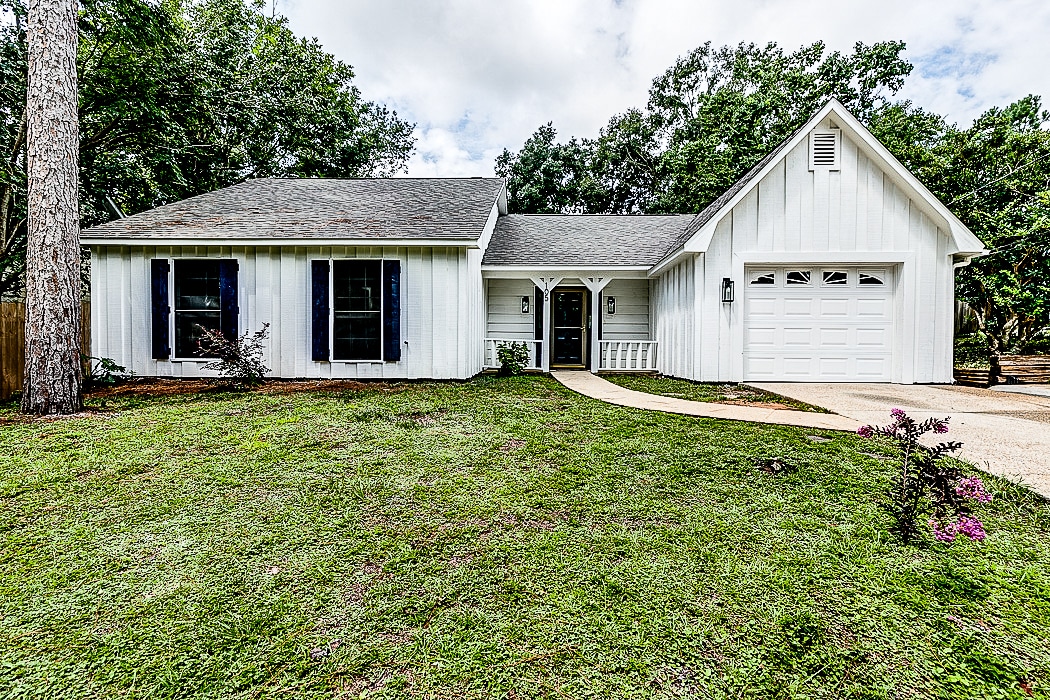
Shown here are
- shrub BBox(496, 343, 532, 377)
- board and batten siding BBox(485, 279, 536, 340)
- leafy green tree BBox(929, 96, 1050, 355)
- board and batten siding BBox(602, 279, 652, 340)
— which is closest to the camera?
leafy green tree BBox(929, 96, 1050, 355)

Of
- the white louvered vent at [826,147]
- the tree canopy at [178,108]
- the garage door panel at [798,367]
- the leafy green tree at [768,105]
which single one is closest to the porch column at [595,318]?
the garage door panel at [798,367]

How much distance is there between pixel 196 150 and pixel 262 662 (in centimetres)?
1609

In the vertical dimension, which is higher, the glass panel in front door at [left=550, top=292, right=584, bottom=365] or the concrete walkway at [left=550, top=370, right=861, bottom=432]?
the glass panel in front door at [left=550, top=292, right=584, bottom=365]

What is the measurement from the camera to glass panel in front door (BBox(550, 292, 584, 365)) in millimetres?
12180

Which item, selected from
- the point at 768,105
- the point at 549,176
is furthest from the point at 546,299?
the point at 549,176

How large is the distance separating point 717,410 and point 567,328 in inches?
263

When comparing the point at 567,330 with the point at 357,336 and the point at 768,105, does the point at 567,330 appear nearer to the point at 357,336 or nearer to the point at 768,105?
the point at 357,336

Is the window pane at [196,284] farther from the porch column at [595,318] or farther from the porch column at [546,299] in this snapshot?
the porch column at [595,318]

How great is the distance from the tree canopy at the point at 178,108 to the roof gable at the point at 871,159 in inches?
499

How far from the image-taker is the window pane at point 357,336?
28.5ft

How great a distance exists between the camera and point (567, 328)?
12242mm

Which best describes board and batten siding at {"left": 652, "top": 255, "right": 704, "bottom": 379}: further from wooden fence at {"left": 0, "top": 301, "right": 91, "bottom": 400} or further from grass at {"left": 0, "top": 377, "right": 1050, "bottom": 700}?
wooden fence at {"left": 0, "top": 301, "right": 91, "bottom": 400}

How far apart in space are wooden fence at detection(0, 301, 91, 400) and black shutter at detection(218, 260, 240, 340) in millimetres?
2451

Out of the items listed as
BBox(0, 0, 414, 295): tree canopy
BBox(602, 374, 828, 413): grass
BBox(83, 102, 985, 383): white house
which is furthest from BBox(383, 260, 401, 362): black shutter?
BBox(0, 0, 414, 295): tree canopy
